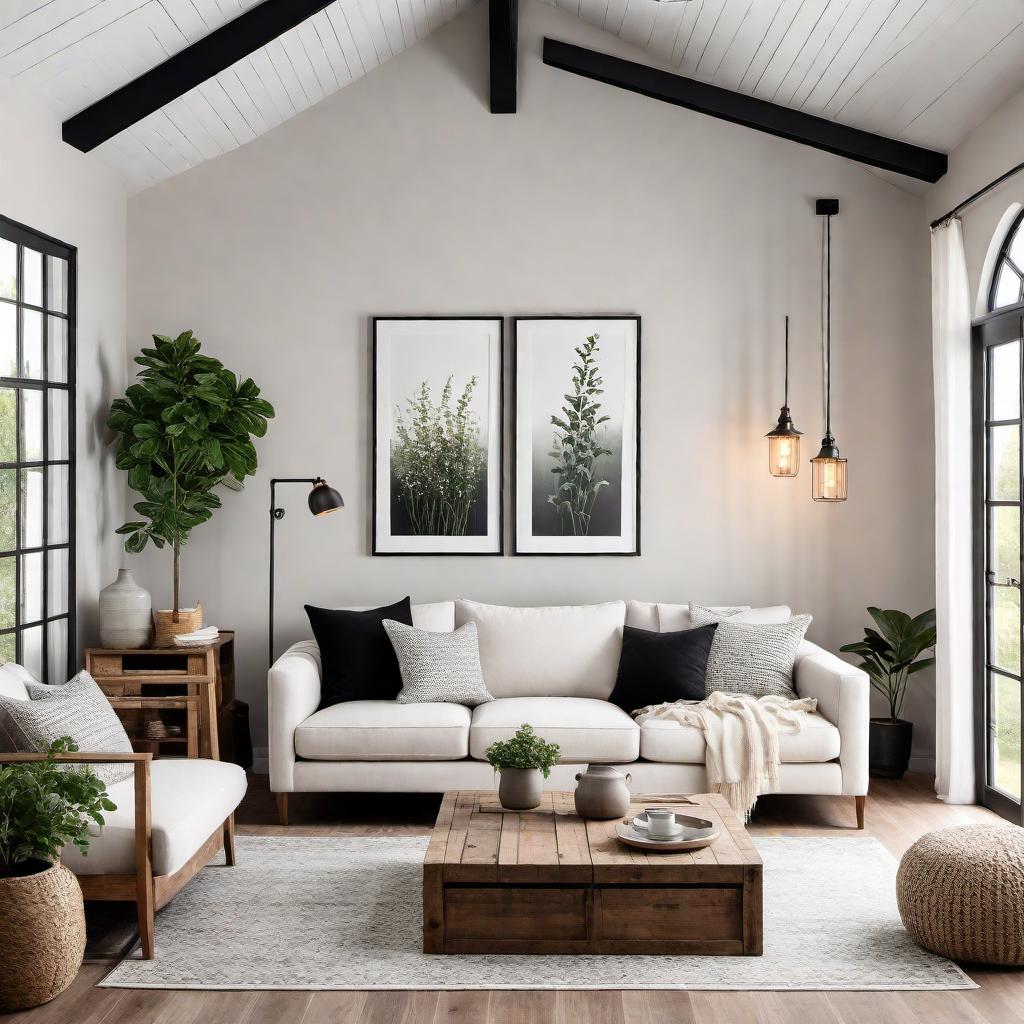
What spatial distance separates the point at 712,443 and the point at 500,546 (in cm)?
121

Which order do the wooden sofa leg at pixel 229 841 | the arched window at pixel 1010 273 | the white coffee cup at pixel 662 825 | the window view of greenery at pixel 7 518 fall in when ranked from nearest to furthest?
1. the white coffee cup at pixel 662 825
2. the wooden sofa leg at pixel 229 841
3. the window view of greenery at pixel 7 518
4. the arched window at pixel 1010 273


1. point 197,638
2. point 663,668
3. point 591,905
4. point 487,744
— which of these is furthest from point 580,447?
point 591,905

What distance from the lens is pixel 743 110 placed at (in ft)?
17.4

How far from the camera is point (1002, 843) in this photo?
312cm

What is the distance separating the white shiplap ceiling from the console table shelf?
236 cm

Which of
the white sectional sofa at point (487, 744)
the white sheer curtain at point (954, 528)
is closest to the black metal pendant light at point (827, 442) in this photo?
the white sheer curtain at point (954, 528)

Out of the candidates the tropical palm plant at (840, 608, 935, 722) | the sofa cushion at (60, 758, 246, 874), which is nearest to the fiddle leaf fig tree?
the sofa cushion at (60, 758, 246, 874)

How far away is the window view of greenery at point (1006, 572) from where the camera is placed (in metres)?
4.48

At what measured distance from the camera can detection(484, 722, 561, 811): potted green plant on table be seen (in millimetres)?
3543

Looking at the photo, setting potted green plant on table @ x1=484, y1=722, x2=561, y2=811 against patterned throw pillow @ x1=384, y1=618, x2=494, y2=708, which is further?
patterned throw pillow @ x1=384, y1=618, x2=494, y2=708

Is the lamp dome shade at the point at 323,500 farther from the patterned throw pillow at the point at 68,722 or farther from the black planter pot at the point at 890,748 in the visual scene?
the black planter pot at the point at 890,748

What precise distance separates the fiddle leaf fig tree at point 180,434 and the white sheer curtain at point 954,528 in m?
3.17

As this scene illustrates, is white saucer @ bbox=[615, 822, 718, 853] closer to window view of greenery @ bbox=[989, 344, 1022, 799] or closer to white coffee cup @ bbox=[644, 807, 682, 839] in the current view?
white coffee cup @ bbox=[644, 807, 682, 839]

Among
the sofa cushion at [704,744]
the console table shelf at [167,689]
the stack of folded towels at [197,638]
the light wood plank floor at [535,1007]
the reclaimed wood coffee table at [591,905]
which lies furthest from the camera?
the stack of folded towels at [197,638]
